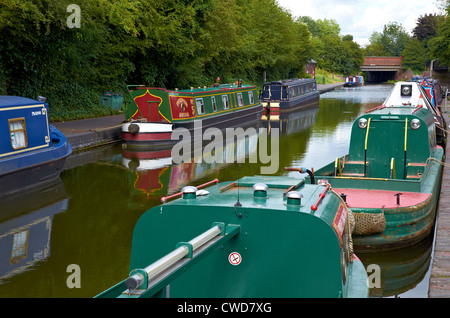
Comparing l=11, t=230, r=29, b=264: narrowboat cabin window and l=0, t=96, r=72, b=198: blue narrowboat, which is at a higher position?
l=0, t=96, r=72, b=198: blue narrowboat

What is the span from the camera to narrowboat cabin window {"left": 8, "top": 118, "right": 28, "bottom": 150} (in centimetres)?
1256

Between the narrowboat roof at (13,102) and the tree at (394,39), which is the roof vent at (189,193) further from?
the tree at (394,39)

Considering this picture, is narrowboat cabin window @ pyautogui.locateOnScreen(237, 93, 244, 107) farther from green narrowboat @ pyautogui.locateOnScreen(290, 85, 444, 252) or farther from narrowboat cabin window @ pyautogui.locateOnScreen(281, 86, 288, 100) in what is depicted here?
green narrowboat @ pyautogui.locateOnScreen(290, 85, 444, 252)

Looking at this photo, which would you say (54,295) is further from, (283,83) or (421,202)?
(283,83)

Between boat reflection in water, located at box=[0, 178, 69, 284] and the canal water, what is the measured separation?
2 centimetres

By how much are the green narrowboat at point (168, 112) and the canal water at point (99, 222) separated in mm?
833

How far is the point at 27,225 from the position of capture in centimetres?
1027

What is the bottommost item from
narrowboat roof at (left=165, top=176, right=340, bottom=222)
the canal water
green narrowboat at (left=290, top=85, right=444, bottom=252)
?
the canal water

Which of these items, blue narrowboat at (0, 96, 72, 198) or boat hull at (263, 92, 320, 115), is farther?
boat hull at (263, 92, 320, 115)

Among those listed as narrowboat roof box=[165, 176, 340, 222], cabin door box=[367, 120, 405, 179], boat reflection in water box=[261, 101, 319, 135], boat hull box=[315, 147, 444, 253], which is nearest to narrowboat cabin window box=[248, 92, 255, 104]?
boat reflection in water box=[261, 101, 319, 135]

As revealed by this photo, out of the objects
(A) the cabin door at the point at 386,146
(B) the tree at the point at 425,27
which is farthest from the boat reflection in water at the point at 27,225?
(B) the tree at the point at 425,27

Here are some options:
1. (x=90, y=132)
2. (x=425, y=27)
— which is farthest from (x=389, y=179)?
(x=425, y=27)

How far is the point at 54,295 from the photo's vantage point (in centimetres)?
712

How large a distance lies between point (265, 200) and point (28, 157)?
9.43m
